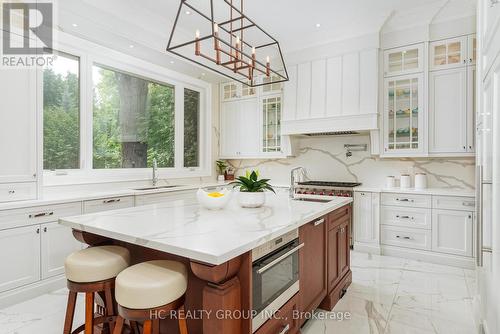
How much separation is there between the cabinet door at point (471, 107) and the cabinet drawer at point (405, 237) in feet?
3.84

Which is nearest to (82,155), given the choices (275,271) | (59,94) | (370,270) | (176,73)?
(59,94)

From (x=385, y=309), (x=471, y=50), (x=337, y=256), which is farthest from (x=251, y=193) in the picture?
(x=471, y=50)

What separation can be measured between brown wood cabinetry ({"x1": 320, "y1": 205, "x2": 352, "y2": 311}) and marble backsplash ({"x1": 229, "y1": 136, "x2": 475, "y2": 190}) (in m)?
1.79

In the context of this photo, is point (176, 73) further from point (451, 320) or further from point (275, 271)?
point (451, 320)

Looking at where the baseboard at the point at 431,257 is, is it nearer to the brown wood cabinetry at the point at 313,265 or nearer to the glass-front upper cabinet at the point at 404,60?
the brown wood cabinetry at the point at 313,265

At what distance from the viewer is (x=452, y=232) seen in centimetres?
346

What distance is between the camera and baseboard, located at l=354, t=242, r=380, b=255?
3.87 metres

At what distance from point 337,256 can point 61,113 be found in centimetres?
338

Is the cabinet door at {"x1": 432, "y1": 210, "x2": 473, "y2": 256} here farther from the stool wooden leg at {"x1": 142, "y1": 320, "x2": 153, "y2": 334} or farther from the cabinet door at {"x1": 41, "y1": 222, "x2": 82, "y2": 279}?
the cabinet door at {"x1": 41, "y1": 222, "x2": 82, "y2": 279}

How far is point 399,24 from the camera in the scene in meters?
3.90

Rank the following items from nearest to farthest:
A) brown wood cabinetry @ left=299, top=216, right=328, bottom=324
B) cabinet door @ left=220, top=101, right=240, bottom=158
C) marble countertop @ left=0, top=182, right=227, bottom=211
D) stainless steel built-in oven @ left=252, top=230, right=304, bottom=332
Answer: stainless steel built-in oven @ left=252, top=230, right=304, bottom=332, brown wood cabinetry @ left=299, top=216, right=328, bottom=324, marble countertop @ left=0, top=182, right=227, bottom=211, cabinet door @ left=220, top=101, right=240, bottom=158

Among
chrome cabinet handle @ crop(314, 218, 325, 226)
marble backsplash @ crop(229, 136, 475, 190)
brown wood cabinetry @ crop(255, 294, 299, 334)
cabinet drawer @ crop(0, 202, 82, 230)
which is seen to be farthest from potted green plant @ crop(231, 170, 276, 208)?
marble backsplash @ crop(229, 136, 475, 190)

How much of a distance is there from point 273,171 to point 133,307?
411 cm

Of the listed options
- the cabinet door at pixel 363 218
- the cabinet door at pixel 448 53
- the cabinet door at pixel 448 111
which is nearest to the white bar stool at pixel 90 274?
the cabinet door at pixel 363 218
